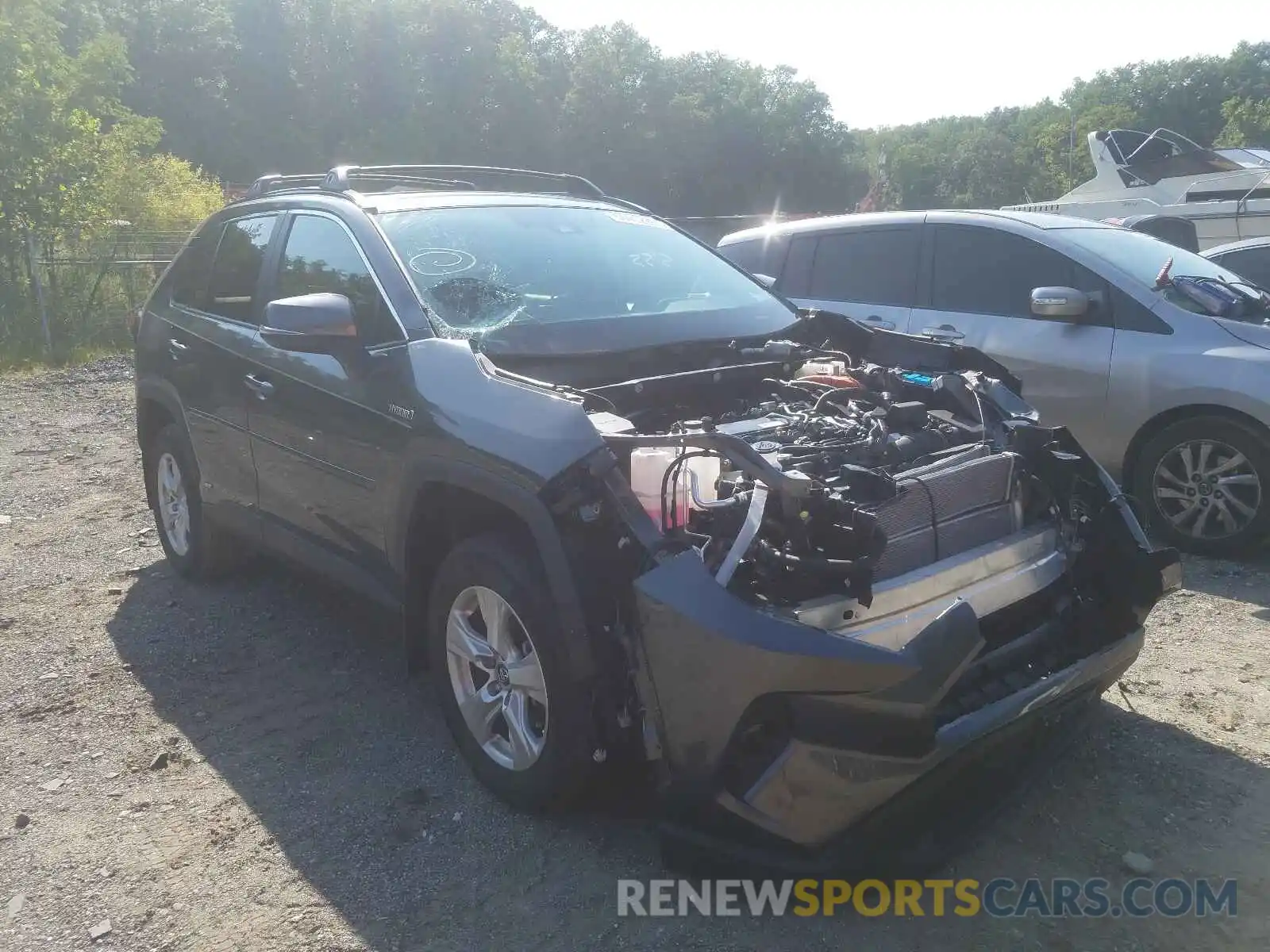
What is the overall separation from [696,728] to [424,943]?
0.91 meters

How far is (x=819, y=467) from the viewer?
3090 mm

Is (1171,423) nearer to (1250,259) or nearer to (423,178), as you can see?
(1250,259)

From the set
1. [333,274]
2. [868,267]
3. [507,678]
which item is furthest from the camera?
[868,267]

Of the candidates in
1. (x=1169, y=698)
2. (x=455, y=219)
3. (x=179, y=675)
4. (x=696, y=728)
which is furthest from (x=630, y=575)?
(x=179, y=675)

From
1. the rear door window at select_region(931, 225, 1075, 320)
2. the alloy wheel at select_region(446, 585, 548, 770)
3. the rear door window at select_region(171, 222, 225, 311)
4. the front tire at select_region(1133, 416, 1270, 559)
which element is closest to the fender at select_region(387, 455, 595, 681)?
the alloy wheel at select_region(446, 585, 548, 770)

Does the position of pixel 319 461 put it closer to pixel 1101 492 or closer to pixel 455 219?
pixel 455 219

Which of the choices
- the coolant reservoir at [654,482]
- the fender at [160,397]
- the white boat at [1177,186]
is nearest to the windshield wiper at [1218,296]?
the coolant reservoir at [654,482]

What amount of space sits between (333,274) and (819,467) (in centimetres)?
210

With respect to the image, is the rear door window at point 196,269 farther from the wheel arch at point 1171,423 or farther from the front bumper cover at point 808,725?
the wheel arch at point 1171,423

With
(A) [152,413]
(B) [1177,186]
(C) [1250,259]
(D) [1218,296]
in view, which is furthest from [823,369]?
(B) [1177,186]

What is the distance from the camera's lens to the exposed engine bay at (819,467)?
2674 millimetres

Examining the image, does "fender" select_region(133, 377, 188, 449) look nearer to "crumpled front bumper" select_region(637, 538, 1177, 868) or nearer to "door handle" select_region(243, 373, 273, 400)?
"door handle" select_region(243, 373, 273, 400)

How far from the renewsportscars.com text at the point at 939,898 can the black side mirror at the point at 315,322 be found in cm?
205

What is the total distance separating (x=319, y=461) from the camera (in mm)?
4012
